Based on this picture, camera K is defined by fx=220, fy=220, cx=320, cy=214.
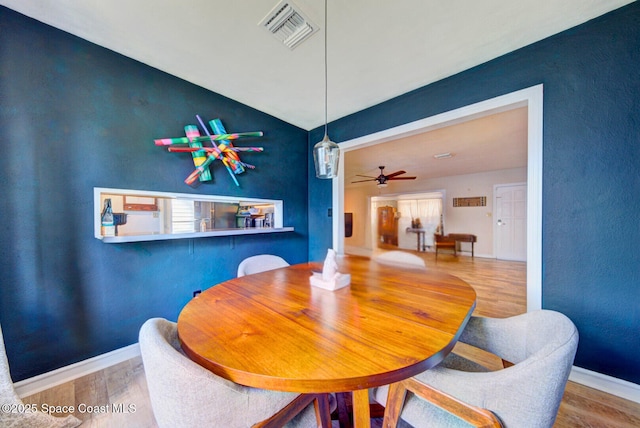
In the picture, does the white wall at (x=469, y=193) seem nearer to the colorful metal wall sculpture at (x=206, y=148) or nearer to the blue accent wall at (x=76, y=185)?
the colorful metal wall sculpture at (x=206, y=148)

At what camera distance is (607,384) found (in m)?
1.44

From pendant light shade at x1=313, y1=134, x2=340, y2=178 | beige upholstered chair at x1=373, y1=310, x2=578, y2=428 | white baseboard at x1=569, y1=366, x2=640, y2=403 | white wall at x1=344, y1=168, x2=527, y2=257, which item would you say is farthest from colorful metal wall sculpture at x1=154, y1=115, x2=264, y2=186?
white wall at x1=344, y1=168, x2=527, y2=257

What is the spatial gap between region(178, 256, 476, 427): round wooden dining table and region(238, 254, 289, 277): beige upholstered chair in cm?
48

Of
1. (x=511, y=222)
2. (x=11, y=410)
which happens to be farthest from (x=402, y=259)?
(x=511, y=222)

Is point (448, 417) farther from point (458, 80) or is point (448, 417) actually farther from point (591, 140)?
point (458, 80)

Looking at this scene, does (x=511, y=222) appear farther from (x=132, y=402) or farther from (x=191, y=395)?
(x=132, y=402)

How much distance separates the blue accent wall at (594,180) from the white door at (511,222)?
535 centimetres

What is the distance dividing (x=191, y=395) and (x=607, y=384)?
8.06 ft

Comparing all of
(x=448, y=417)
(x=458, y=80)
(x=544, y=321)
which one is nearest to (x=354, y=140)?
(x=458, y=80)

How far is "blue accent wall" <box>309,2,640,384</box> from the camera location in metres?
1.38

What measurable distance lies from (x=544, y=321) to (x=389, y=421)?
0.73 metres

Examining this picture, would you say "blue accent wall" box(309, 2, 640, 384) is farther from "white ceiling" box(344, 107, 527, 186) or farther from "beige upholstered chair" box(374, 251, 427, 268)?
"white ceiling" box(344, 107, 527, 186)

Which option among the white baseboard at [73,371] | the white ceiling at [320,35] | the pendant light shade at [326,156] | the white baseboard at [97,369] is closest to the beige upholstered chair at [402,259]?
Answer: the pendant light shade at [326,156]

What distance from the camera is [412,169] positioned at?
584 centimetres
